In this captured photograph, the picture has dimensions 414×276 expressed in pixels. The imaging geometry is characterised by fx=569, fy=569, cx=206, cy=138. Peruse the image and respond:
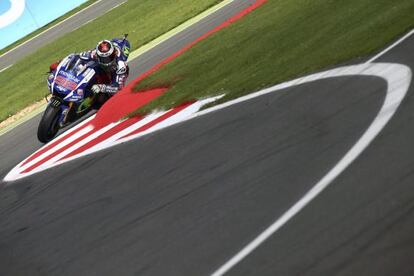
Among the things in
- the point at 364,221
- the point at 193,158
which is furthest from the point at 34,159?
the point at 364,221

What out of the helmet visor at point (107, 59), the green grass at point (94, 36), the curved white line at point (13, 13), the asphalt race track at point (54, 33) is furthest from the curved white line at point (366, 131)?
the asphalt race track at point (54, 33)

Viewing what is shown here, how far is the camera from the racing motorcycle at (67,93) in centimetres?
1046

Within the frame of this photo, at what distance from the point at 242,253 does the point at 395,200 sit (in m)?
1.12

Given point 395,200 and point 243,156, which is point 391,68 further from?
point 395,200

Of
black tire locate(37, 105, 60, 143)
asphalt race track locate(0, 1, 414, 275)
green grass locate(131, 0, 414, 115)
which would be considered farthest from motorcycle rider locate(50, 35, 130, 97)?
asphalt race track locate(0, 1, 414, 275)

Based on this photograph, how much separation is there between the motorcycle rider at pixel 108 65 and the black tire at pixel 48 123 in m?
0.83

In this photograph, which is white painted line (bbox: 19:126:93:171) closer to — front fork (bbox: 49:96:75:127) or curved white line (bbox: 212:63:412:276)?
front fork (bbox: 49:96:75:127)

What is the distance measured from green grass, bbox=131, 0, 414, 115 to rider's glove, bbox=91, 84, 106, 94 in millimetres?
818

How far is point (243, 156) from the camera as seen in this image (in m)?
5.56

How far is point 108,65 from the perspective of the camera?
11.1 m

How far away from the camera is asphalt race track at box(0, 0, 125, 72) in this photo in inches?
992

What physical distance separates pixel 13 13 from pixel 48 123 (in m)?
14.0

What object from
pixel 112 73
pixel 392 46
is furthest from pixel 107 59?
pixel 392 46

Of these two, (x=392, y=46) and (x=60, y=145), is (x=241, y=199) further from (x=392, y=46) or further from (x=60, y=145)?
(x=60, y=145)
